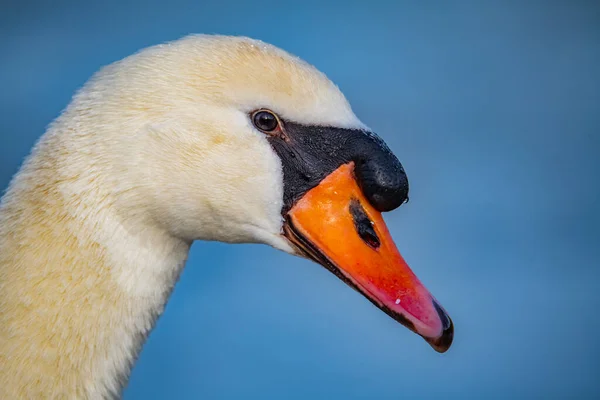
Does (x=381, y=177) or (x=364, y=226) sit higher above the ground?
(x=381, y=177)

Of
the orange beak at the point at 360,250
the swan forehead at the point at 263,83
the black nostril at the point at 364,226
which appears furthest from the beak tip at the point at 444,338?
the swan forehead at the point at 263,83

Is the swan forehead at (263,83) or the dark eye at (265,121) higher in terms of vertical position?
the swan forehead at (263,83)

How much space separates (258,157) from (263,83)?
0.19m

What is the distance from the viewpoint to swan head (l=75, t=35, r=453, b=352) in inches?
93.4

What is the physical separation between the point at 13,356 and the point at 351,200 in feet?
2.95

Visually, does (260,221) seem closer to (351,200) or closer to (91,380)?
(351,200)

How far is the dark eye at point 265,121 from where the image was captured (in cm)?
243

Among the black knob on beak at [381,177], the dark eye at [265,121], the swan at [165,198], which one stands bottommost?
the swan at [165,198]

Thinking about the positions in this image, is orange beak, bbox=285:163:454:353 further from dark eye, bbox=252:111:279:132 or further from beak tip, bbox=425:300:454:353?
dark eye, bbox=252:111:279:132

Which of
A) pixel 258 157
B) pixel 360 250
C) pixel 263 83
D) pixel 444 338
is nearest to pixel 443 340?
pixel 444 338

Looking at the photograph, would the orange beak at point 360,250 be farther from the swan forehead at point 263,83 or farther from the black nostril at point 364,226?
the swan forehead at point 263,83

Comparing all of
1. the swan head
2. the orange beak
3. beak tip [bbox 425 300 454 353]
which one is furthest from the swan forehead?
beak tip [bbox 425 300 454 353]

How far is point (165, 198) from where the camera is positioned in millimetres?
2436

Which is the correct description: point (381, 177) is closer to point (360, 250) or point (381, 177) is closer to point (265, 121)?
point (360, 250)
